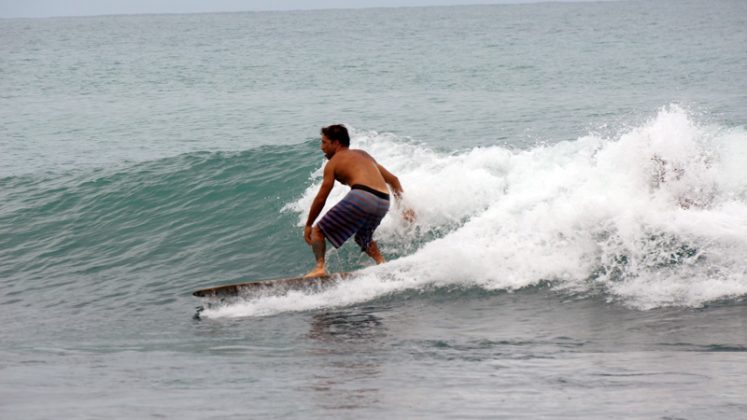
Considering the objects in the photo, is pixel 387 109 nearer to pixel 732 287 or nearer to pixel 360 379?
pixel 732 287

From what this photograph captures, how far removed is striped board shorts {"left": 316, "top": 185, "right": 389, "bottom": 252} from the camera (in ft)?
28.5

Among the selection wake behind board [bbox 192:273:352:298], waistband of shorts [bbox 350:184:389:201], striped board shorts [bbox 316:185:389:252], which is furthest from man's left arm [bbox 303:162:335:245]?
wake behind board [bbox 192:273:352:298]

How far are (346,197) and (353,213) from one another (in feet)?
0.56

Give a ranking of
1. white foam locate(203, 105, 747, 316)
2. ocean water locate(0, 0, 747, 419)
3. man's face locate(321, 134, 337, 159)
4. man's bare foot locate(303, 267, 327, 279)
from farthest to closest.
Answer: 1. man's face locate(321, 134, 337, 159)
2. man's bare foot locate(303, 267, 327, 279)
3. white foam locate(203, 105, 747, 316)
4. ocean water locate(0, 0, 747, 419)

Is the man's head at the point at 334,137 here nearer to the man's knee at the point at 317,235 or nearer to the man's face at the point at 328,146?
the man's face at the point at 328,146

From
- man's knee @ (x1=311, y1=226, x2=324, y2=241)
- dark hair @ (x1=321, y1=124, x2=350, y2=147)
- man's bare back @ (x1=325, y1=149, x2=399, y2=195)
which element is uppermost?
dark hair @ (x1=321, y1=124, x2=350, y2=147)

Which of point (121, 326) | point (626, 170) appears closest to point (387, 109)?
point (626, 170)

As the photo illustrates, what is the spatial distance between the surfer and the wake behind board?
15 centimetres

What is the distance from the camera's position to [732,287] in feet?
25.4

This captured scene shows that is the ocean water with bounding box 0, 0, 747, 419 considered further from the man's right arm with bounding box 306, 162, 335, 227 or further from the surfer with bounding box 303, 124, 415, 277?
the man's right arm with bounding box 306, 162, 335, 227

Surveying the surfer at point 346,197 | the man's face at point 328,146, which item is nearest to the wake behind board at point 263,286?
the surfer at point 346,197

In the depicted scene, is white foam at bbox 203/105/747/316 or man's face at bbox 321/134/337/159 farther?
man's face at bbox 321/134/337/159

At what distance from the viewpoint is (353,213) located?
28.5 ft

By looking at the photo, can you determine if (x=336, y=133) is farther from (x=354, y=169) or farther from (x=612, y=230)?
(x=612, y=230)
